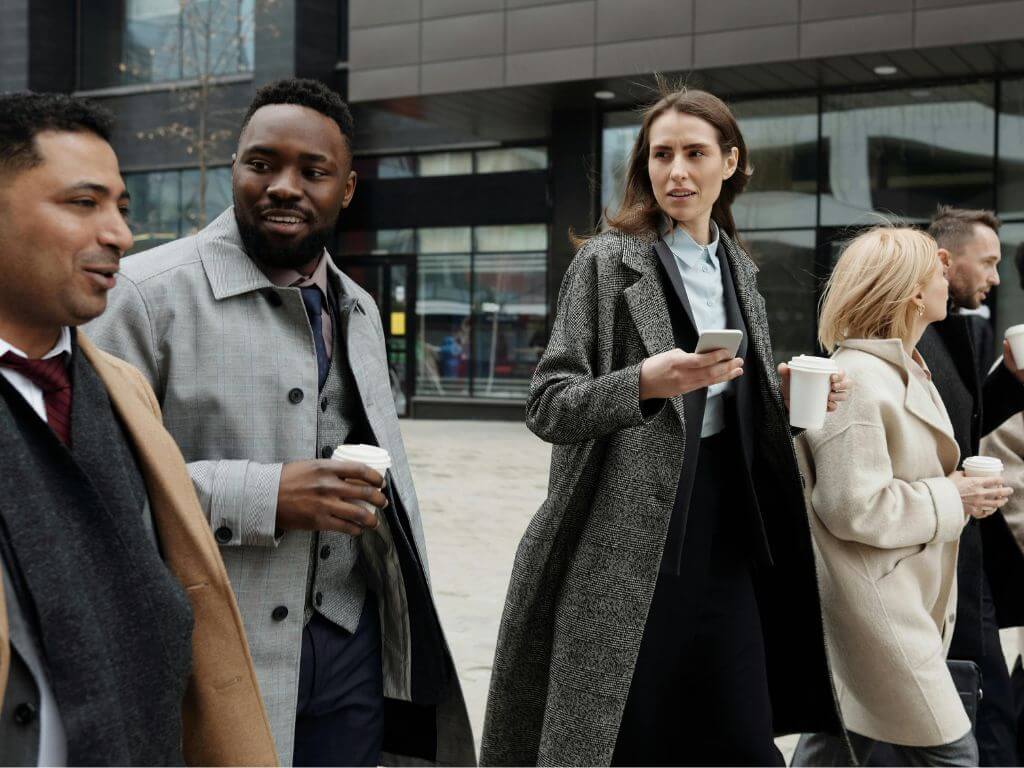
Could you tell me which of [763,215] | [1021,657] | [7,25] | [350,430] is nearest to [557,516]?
[350,430]

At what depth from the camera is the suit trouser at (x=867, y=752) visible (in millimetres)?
3207

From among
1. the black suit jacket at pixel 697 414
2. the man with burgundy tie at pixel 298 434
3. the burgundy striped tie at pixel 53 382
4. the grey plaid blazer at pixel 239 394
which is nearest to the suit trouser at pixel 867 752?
the black suit jacket at pixel 697 414

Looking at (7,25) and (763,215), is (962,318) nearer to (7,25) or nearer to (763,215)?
(763,215)

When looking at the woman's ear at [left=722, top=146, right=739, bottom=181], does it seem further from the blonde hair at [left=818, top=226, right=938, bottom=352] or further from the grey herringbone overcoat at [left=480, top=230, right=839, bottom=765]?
the blonde hair at [left=818, top=226, right=938, bottom=352]

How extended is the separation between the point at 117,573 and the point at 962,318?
334 cm

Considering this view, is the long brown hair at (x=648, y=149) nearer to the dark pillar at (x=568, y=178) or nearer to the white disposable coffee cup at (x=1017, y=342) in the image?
the white disposable coffee cup at (x=1017, y=342)

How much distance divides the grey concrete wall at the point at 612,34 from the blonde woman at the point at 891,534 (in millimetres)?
10964

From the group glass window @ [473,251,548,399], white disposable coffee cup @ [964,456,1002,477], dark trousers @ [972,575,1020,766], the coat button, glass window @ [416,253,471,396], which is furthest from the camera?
glass window @ [416,253,471,396]

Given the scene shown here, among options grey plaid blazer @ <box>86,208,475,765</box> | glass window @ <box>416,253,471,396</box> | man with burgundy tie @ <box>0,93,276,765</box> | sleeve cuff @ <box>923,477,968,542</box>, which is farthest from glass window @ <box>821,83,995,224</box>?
man with burgundy tie @ <box>0,93,276,765</box>

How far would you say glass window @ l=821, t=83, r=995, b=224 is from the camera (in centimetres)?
1419

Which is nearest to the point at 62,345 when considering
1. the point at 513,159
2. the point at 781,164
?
the point at 781,164

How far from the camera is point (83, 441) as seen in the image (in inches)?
62.8

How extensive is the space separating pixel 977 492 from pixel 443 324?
16.7 meters

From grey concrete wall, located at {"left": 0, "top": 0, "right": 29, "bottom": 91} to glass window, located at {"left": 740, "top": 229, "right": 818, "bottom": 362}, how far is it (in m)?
16.2
